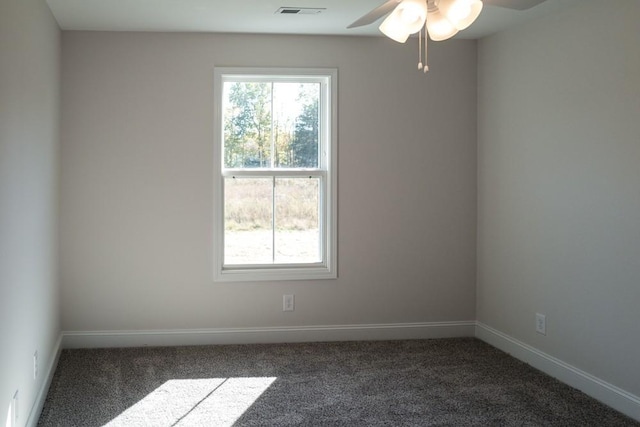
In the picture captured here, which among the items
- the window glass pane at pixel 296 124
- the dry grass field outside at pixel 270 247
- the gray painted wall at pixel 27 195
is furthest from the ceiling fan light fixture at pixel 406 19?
the dry grass field outside at pixel 270 247

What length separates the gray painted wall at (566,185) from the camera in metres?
3.49

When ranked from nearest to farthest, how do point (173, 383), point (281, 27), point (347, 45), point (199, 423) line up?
1. point (199, 423)
2. point (173, 383)
3. point (281, 27)
4. point (347, 45)

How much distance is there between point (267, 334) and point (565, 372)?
6.91 ft

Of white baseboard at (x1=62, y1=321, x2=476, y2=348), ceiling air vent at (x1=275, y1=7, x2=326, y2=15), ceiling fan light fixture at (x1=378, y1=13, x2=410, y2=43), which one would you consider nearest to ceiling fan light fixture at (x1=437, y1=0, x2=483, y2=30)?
ceiling fan light fixture at (x1=378, y1=13, x2=410, y2=43)

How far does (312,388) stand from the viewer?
388 centimetres

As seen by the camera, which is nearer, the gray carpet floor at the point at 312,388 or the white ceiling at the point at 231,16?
the gray carpet floor at the point at 312,388

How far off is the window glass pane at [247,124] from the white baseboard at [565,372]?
83.7 inches

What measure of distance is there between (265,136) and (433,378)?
215 centimetres

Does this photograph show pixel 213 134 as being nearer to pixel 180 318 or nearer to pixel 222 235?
pixel 222 235

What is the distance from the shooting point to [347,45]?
4945 mm

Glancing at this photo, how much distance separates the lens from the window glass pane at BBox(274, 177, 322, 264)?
4.99 metres

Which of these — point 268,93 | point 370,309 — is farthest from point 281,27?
point 370,309

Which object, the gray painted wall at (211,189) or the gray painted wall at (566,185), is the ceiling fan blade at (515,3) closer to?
the gray painted wall at (566,185)

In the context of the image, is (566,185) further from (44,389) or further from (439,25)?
(44,389)
